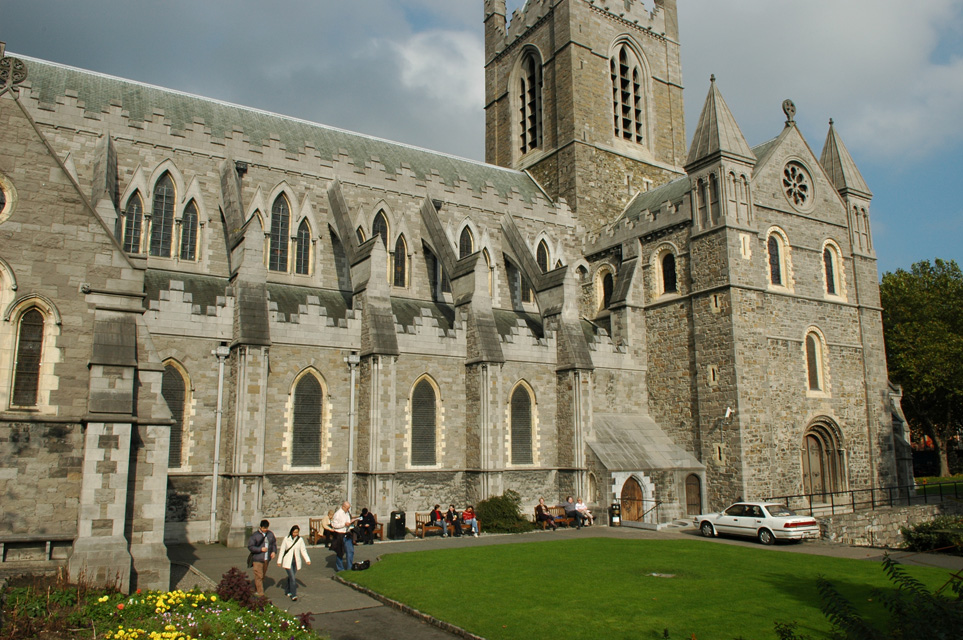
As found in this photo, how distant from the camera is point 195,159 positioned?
24.8 meters

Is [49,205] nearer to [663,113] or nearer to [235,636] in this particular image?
[235,636]

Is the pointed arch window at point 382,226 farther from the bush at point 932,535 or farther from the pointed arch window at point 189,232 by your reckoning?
the bush at point 932,535

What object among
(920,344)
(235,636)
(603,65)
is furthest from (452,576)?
(920,344)

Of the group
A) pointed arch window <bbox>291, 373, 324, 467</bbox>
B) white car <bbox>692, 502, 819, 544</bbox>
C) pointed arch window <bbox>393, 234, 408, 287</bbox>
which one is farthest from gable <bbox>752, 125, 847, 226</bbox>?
pointed arch window <bbox>291, 373, 324, 467</bbox>

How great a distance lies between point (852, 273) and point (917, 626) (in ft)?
84.9

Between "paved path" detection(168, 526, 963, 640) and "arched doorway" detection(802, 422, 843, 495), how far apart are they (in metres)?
6.77

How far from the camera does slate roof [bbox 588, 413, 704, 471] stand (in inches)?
1003

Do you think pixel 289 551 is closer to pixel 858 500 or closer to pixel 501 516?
pixel 501 516

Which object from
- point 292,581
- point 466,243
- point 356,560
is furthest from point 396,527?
point 466,243

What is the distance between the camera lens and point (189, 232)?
2427cm

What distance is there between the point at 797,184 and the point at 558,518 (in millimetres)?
16663

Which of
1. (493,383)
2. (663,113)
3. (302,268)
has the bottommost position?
(493,383)

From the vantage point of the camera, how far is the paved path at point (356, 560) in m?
11.0

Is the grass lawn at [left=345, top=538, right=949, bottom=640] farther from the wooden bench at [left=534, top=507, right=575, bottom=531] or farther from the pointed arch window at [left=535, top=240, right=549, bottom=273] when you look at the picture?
the pointed arch window at [left=535, top=240, right=549, bottom=273]
